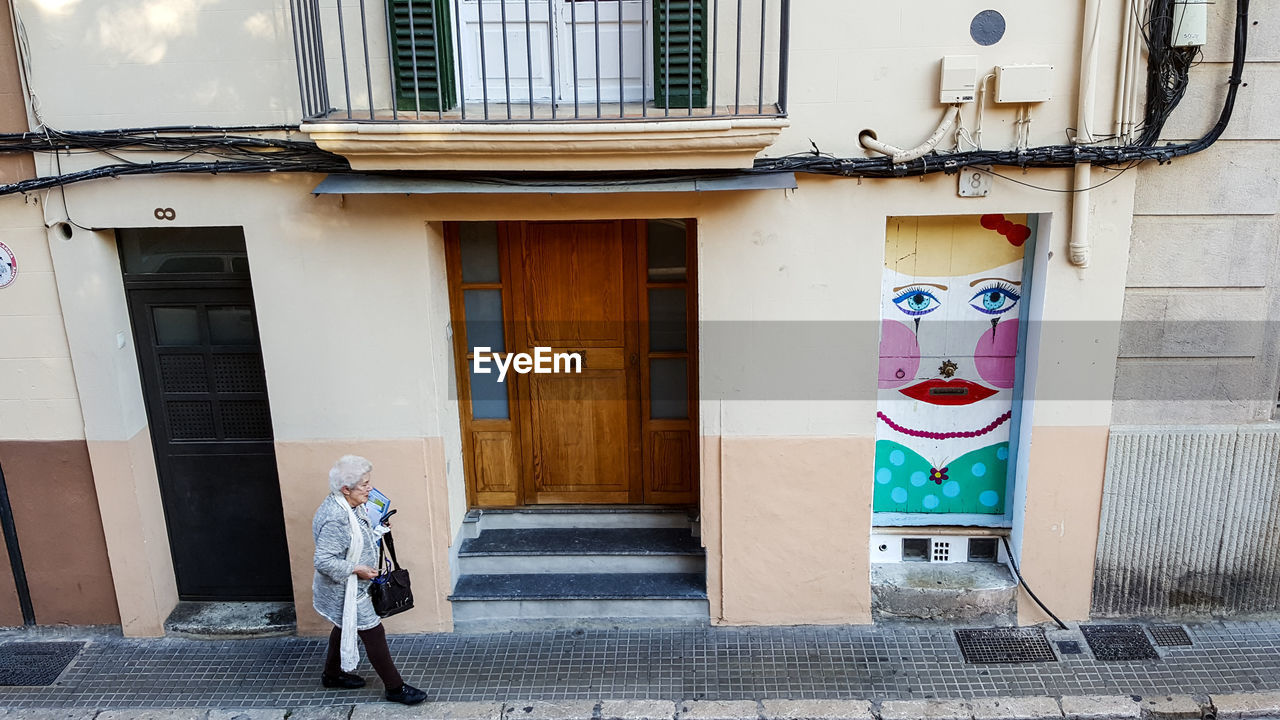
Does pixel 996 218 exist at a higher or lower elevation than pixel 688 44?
lower

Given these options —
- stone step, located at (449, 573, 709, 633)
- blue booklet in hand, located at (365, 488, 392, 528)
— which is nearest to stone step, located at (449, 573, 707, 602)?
stone step, located at (449, 573, 709, 633)

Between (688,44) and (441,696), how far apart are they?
14.4ft

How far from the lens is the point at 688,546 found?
6621mm

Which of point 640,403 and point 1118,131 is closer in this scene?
point 1118,131

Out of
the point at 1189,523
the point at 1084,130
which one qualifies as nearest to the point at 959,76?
the point at 1084,130

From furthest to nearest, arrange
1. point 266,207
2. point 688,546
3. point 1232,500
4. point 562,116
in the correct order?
point 688,546, point 1232,500, point 266,207, point 562,116

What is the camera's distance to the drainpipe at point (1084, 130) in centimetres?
530

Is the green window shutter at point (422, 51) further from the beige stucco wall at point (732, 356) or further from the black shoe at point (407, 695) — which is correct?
the black shoe at point (407, 695)

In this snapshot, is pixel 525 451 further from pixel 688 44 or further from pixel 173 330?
pixel 688 44

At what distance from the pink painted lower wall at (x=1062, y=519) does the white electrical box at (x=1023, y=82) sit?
218 cm

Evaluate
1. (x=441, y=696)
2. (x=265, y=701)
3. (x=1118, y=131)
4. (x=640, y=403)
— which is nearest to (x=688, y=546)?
(x=640, y=403)

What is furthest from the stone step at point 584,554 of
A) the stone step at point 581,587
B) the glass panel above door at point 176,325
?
the glass panel above door at point 176,325

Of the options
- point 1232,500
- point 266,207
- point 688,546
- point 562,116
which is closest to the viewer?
point 562,116

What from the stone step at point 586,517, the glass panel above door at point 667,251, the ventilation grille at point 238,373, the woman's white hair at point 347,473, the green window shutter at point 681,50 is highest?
the green window shutter at point 681,50
